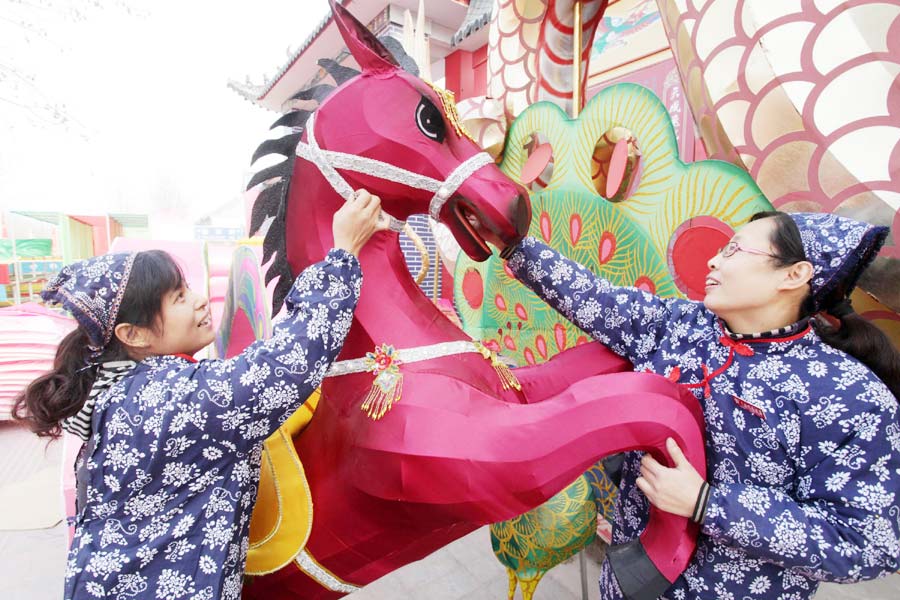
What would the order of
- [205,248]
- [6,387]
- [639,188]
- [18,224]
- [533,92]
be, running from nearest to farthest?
1. [639,188]
2. [533,92]
3. [205,248]
4. [6,387]
5. [18,224]

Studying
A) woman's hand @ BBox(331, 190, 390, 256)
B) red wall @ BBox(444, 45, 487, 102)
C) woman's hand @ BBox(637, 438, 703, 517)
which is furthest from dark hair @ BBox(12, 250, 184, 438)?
red wall @ BBox(444, 45, 487, 102)

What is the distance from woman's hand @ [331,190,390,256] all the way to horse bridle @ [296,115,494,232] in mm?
34

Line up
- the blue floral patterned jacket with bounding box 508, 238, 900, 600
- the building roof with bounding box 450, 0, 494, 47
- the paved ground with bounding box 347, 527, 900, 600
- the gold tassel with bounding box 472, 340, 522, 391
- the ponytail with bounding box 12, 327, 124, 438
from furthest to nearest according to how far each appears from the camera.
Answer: the building roof with bounding box 450, 0, 494, 47 < the paved ground with bounding box 347, 527, 900, 600 < the gold tassel with bounding box 472, 340, 522, 391 < the ponytail with bounding box 12, 327, 124, 438 < the blue floral patterned jacket with bounding box 508, 238, 900, 600

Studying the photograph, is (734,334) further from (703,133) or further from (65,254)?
(65,254)

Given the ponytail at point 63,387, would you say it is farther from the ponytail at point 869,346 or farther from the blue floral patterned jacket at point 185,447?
the ponytail at point 869,346

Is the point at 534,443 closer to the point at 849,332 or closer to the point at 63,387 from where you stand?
the point at 849,332

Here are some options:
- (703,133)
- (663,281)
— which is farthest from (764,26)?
(663,281)

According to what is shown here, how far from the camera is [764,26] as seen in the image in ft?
2.98

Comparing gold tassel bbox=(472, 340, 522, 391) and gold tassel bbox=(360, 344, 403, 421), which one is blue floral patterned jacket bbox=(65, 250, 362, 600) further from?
gold tassel bbox=(472, 340, 522, 391)

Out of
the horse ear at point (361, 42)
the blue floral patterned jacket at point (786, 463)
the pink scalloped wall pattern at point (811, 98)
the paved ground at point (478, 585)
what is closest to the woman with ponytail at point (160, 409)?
the horse ear at point (361, 42)

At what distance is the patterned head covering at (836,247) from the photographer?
29.5 inches

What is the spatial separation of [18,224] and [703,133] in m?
13.4

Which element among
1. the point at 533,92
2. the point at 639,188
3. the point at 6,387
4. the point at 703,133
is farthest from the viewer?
the point at 6,387

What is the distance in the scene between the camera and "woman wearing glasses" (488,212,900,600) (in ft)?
2.42
